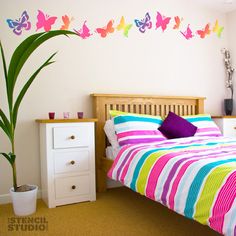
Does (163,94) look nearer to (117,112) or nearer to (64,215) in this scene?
(117,112)

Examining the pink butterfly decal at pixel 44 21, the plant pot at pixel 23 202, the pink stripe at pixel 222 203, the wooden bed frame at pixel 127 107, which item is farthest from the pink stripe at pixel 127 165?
the pink butterfly decal at pixel 44 21

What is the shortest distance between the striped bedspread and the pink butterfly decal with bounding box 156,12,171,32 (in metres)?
1.62

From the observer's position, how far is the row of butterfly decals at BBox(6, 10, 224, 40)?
2.50 meters

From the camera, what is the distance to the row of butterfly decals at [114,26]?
2.50m

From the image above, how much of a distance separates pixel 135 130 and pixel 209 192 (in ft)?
3.87

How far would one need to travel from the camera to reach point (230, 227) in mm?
1193

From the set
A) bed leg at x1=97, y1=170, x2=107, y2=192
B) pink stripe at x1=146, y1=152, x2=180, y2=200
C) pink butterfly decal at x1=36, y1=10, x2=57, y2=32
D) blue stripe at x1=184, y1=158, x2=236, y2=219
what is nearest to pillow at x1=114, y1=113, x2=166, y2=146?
bed leg at x1=97, y1=170, x2=107, y2=192

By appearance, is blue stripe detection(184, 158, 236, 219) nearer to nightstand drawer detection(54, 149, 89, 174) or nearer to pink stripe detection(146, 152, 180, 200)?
pink stripe detection(146, 152, 180, 200)

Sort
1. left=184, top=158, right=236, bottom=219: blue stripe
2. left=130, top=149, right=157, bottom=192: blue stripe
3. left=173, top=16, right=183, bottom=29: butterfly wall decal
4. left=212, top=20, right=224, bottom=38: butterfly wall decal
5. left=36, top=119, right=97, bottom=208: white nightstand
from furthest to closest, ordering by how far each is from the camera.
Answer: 1. left=212, top=20, right=224, bottom=38: butterfly wall decal
2. left=173, top=16, right=183, bottom=29: butterfly wall decal
3. left=36, top=119, right=97, bottom=208: white nightstand
4. left=130, top=149, right=157, bottom=192: blue stripe
5. left=184, top=158, right=236, bottom=219: blue stripe

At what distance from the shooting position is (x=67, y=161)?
7.73 feet

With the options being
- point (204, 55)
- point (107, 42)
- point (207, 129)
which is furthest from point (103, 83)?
point (204, 55)

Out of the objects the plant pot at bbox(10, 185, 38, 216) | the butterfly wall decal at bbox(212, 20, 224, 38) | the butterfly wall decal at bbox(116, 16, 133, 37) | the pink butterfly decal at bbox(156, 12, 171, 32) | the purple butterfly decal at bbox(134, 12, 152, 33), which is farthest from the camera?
the butterfly wall decal at bbox(212, 20, 224, 38)

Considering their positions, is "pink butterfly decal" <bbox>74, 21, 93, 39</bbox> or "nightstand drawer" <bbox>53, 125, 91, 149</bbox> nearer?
"nightstand drawer" <bbox>53, 125, 91, 149</bbox>

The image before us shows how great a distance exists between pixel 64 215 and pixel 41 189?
55 cm
